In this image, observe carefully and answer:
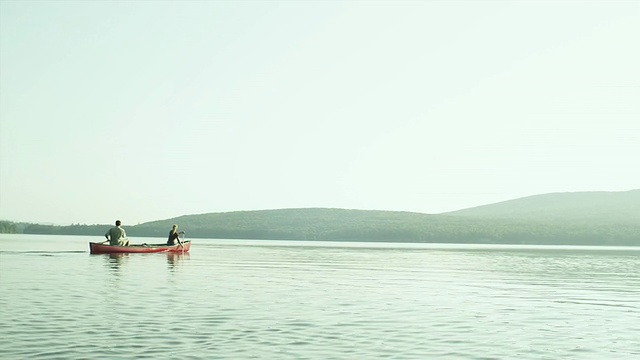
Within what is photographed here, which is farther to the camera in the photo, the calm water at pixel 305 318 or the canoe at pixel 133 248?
the canoe at pixel 133 248

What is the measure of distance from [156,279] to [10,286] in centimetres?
824

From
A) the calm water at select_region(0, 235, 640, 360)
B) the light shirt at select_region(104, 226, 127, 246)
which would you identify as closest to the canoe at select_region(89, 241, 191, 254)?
the light shirt at select_region(104, 226, 127, 246)

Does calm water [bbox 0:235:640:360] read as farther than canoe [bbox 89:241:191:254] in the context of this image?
No

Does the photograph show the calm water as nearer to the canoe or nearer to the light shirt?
the light shirt

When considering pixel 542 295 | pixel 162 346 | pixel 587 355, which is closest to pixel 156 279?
pixel 542 295

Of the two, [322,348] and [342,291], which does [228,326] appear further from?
[342,291]

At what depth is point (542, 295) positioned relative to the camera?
3744 cm

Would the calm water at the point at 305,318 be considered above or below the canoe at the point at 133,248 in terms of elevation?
below

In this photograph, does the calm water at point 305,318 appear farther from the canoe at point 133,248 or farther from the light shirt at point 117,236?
the canoe at point 133,248

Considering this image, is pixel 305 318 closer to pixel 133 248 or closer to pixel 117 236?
pixel 117 236

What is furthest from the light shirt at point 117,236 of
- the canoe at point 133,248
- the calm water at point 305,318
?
the calm water at point 305,318

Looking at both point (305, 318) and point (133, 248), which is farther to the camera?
point (133, 248)

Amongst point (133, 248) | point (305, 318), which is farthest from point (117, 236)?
point (305, 318)

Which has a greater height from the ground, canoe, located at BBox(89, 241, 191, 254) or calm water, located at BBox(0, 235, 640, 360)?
canoe, located at BBox(89, 241, 191, 254)
